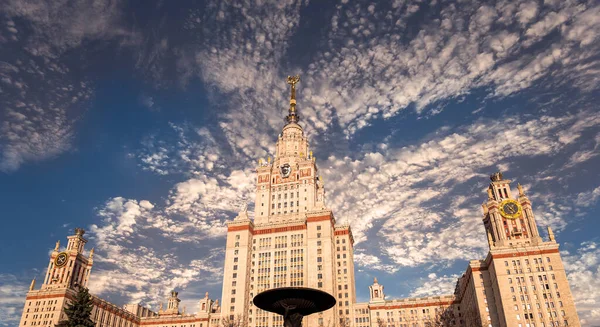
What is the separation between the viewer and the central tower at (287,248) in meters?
114

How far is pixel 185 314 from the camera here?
13075 centimetres

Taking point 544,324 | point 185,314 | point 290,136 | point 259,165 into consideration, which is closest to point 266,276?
point 185,314

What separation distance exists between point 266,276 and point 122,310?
1807 inches

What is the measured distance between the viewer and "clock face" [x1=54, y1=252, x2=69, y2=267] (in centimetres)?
11456

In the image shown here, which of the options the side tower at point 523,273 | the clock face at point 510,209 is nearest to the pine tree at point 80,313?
the side tower at point 523,273

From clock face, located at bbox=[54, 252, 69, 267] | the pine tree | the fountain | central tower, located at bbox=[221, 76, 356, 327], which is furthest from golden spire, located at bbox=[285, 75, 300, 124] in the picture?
the fountain

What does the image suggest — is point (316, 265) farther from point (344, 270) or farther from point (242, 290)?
point (242, 290)

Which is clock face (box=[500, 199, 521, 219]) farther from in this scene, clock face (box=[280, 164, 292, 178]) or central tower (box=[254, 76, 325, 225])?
clock face (box=[280, 164, 292, 178])

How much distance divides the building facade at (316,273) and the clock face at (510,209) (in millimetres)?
233

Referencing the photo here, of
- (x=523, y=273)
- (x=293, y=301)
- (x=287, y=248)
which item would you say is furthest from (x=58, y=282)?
(x=523, y=273)

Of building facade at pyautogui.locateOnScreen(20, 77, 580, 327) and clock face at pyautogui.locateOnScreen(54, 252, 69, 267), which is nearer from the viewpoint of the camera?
building facade at pyautogui.locateOnScreen(20, 77, 580, 327)

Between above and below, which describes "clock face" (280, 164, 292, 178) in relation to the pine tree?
above

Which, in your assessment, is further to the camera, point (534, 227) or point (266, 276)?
point (266, 276)

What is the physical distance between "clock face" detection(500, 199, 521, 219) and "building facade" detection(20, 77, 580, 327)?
0.76 ft
